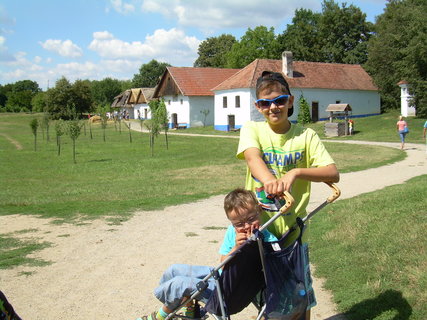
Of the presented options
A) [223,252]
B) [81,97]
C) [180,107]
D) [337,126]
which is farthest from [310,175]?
[81,97]

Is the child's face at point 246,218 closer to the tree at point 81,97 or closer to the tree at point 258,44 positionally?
the tree at point 258,44

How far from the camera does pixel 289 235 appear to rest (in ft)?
10.1

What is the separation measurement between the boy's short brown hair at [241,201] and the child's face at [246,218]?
0.06 ft

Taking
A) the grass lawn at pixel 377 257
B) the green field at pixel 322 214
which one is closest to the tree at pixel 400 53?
the green field at pixel 322 214

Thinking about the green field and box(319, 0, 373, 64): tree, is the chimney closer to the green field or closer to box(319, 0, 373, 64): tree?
box(319, 0, 373, 64): tree

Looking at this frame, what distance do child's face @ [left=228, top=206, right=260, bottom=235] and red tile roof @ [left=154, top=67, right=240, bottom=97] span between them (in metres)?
51.6

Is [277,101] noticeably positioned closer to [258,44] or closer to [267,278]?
[267,278]

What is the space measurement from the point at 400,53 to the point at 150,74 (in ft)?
238

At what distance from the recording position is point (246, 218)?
3023 mm

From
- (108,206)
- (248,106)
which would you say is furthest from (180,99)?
(108,206)

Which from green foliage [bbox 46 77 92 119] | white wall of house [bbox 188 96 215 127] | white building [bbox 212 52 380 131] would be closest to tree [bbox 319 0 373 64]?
white building [bbox 212 52 380 131]

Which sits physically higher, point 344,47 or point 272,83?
point 344,47

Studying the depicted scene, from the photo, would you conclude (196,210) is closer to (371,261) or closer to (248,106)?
(371,261)

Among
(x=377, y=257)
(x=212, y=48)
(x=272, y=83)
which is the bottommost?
(x=377, y=257)
